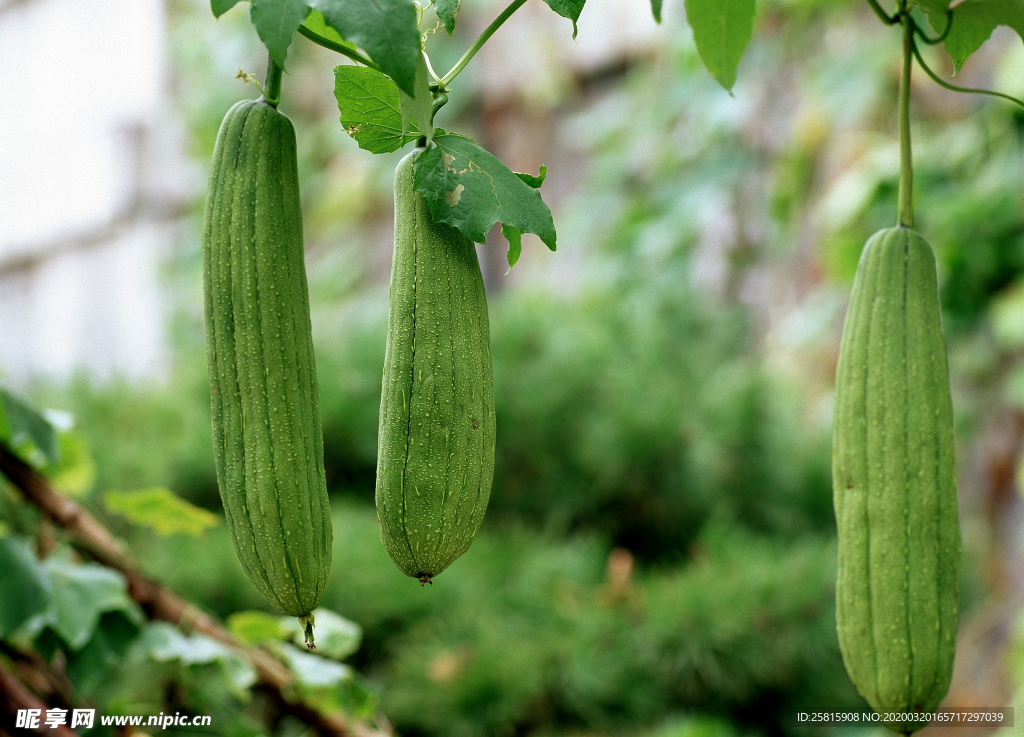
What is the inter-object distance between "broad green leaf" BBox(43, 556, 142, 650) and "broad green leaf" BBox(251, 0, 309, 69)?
1.21ft

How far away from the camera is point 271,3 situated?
24 cm

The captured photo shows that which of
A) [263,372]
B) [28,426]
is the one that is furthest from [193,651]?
[263,372]

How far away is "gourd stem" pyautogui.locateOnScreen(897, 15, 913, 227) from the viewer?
1.08ft

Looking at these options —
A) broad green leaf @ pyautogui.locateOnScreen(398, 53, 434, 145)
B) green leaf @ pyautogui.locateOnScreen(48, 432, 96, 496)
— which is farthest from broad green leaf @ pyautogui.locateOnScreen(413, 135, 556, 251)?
green leaf @ pyautogui.locateOnScreen(48, 432, 96, 496)

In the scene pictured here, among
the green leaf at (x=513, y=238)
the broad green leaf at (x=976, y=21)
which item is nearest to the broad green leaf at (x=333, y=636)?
the green leaf at (x=513, y=238)

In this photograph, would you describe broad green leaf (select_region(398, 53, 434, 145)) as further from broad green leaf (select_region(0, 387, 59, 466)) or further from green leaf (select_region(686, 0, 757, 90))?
broad green leaf (select_region(0, 387, 59, 466))

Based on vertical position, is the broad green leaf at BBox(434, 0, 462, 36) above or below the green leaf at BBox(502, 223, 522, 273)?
above

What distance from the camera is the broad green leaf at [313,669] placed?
1.74ft

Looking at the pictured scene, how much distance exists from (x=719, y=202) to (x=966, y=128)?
0.58 m

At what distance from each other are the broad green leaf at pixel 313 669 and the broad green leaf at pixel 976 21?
17.5 inches

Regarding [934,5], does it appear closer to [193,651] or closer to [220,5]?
[220,5]

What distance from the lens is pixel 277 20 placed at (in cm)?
24

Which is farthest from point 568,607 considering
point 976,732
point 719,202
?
point 719,202

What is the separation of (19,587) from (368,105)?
0.33 meters
